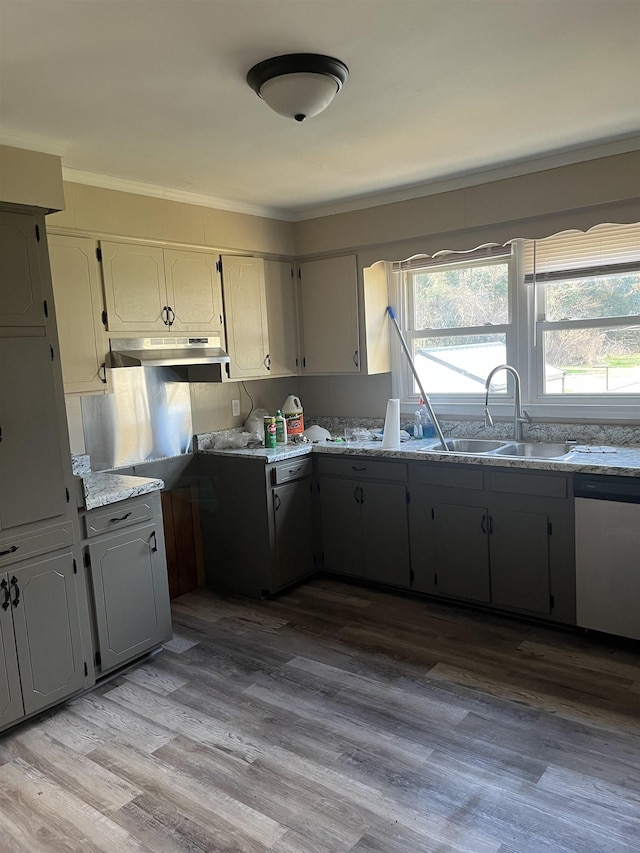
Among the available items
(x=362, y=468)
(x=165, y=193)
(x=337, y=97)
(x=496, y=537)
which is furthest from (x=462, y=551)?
(x=165, y=193)

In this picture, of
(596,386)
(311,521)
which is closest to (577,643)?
(596,386)

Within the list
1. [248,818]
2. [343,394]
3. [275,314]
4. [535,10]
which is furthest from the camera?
[343,394]

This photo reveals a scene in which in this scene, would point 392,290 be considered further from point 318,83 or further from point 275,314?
point 318,83

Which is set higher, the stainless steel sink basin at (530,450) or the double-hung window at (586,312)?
the double-hung window at (586,312)

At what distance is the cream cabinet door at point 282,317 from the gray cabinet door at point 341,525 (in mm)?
895

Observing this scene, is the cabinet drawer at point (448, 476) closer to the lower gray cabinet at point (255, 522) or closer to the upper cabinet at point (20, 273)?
the lower gray cabinet at point (255, 522)

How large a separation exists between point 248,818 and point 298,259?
3389 mm

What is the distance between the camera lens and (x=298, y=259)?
4438 millimetres

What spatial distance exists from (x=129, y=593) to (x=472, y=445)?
84.5 inches

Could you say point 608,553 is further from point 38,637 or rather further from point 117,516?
point 38,637

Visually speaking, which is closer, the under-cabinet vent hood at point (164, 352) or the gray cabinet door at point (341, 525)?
the under-cabinet vent hood at point (164, 352)

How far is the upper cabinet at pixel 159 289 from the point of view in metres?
3.33

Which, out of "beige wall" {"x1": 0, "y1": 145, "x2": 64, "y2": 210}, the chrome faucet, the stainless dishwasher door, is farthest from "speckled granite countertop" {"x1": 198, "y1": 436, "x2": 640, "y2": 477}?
"beige wall" {"x1": 0, "y1": 145, "x2": 64, "y2": 210}

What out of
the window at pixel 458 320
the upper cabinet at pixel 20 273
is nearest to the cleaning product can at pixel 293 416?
the window at pixel 458 320
